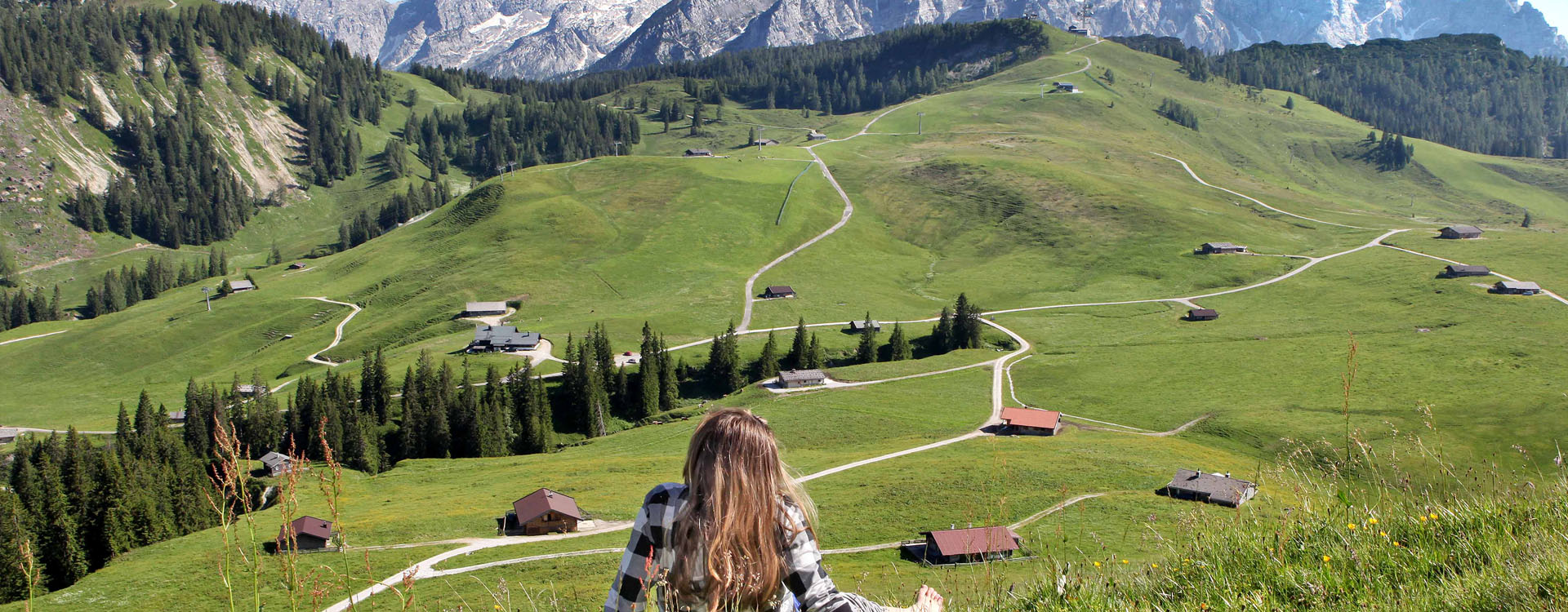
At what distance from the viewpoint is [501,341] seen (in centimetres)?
10844

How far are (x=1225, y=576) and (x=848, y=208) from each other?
538 feet

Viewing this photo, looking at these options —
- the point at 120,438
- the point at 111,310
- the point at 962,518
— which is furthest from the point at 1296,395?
the point at 111,310

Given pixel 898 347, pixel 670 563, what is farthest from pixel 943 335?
pixel 670 563

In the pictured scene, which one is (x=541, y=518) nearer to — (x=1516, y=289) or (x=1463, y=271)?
(x=1516, y=289)

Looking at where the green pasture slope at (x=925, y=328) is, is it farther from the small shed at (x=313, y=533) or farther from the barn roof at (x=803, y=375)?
the barn roof at (x=803, y=375)

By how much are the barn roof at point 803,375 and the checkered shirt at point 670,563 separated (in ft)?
295

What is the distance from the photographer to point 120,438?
8156cm

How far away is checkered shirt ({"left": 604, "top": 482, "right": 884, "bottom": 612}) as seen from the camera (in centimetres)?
620

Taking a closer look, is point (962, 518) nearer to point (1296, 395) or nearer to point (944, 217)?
point (1296, 395)

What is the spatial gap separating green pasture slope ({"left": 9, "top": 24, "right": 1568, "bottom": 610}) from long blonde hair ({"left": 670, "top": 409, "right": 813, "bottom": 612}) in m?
2.31

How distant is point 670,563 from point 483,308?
409 feet

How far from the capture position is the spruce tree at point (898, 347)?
357 ft

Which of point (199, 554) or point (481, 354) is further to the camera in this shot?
point (481, 354)

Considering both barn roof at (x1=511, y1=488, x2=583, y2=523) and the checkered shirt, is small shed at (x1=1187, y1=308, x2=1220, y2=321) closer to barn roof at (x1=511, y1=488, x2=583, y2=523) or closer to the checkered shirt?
barn roof at (x1=511, y1=488, x2=583, y2=523)
